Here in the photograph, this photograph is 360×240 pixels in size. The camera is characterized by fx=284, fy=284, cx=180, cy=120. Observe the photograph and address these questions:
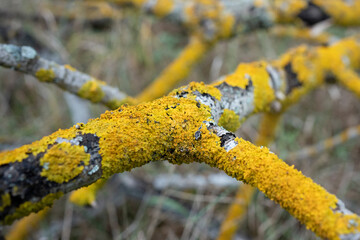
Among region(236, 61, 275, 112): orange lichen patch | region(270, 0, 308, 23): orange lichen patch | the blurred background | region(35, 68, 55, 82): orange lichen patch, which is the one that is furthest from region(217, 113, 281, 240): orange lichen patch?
region(35, 68, 55, 82): orange lichen patch

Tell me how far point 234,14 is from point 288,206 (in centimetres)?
149

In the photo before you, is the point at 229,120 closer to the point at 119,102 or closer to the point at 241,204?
the point at 119,102

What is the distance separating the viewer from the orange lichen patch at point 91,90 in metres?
1.02

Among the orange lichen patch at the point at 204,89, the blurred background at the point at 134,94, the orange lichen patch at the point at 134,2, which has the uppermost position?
the orange lichen patch at the point at 204,89

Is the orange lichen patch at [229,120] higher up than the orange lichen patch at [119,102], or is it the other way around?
the orange lichen patch at [229,120]

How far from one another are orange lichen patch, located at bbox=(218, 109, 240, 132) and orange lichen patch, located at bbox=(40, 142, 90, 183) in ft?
1.39

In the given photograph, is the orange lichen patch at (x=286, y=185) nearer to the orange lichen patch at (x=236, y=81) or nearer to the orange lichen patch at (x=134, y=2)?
the orange lichen patch at (x=236, y=81)

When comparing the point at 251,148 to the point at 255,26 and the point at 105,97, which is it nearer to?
the point at 105,97

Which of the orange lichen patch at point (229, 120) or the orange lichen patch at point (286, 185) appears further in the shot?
the orange lichen patch at point (229, 120)

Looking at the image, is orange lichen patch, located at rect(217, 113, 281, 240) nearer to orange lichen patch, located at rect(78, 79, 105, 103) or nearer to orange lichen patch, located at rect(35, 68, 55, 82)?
orange lichen patch, located at rect(78, 79, 105, 103)

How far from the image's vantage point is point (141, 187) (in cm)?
191

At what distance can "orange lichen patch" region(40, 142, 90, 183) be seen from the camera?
573 mm

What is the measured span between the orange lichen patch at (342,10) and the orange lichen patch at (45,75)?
1.74 metres

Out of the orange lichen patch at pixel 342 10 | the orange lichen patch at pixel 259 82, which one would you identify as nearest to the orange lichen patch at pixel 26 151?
the orange lichen patch at pixel 259 82
